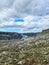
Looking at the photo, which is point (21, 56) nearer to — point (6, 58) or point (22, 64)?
point (6, 58)

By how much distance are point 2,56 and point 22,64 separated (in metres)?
5.00

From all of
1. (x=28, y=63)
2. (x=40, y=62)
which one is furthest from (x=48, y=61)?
(x=28, y=63)

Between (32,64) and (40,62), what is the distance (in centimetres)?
126

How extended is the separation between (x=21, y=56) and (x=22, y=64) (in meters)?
3.47

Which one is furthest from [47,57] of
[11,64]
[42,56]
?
[11,64]

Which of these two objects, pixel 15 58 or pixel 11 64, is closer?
pixel 11 64

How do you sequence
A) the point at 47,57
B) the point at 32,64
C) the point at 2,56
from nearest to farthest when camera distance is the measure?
the point at 32,64 → the point at 47,57 → the point at 2,56

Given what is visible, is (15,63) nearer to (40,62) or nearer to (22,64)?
(22,64)

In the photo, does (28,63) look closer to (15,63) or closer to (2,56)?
(15,63)

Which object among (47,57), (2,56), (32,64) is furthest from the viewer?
(2,56)

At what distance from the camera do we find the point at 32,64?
21188mm

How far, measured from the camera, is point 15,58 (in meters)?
23.9

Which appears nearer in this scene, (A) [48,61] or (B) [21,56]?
(A) [48,61]

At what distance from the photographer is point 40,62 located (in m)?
22.1
